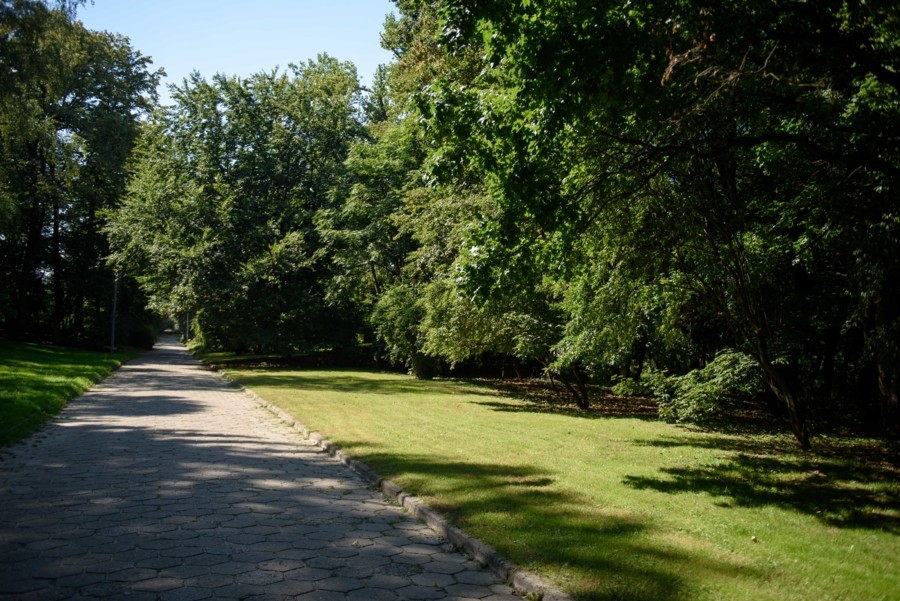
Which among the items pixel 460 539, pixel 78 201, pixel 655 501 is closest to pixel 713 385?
pixel 655 501

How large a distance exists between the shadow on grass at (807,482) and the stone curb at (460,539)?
3080mm

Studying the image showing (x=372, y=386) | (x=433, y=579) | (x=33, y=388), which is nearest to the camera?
(x=433, y=579)

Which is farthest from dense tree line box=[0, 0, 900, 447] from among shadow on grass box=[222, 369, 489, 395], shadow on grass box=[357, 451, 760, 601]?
shadow on grass box=[357, 451, 760, 601]

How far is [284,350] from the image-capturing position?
123 feet

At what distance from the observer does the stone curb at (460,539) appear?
467 centimetres

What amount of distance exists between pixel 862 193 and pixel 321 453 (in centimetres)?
961

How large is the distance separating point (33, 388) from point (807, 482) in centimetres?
1867

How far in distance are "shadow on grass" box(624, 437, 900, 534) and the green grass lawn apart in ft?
0.13

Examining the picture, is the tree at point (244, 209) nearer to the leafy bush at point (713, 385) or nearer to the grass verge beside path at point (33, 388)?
the grass verge beside path at point (33, 388)

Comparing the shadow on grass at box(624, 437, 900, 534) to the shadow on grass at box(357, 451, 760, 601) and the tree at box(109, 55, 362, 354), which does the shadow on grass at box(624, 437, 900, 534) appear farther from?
the tree at box(109, 55, 362, 354)

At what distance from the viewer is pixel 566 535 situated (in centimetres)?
576

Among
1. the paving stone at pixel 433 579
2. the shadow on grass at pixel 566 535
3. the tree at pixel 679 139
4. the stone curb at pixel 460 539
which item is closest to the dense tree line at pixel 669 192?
the tree at pixel 679 139

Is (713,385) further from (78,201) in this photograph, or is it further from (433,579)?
(78,201)

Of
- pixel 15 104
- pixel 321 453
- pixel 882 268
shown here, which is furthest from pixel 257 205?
pixel 882 268
